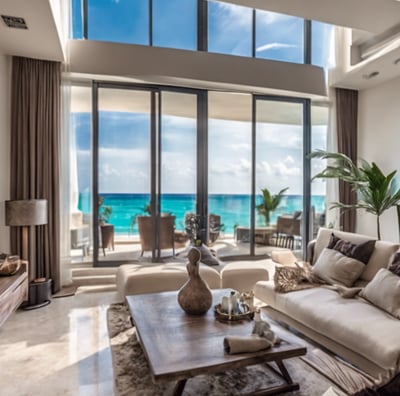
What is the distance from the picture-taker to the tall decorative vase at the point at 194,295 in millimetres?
2529

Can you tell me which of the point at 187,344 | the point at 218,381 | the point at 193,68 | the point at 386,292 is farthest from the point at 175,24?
the point at 218,381

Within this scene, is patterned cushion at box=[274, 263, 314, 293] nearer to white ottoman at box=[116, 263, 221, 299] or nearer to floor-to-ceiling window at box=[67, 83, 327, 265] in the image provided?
white ottoman at box=[116, 263, 221, 299]

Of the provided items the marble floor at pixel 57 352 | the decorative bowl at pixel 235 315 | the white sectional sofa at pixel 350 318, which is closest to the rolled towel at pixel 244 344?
the decorative bowl at pixel 235 315

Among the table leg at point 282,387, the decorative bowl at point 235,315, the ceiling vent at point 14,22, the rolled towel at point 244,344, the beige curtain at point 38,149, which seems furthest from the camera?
the beige curtain at point 38,149

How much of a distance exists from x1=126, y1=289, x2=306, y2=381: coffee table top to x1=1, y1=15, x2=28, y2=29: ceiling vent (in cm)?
309

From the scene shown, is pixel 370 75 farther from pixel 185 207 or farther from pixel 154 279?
pixel 154 279

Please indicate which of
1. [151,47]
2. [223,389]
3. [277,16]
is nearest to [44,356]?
[223,389]

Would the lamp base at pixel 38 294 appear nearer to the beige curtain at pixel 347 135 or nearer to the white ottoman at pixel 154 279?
the white ottoman at pixel 154 279

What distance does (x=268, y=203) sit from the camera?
5.93 metres

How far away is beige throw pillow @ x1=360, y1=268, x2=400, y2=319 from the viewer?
2515mm

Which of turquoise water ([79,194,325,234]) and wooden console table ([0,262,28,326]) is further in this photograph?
turquoise water ([79,194,325,234])

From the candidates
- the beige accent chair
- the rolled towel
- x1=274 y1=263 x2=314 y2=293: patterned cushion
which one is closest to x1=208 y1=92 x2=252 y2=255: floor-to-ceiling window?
the beige accent chair

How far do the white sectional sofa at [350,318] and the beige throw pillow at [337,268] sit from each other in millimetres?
93

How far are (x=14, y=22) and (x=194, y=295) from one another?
331 cm
